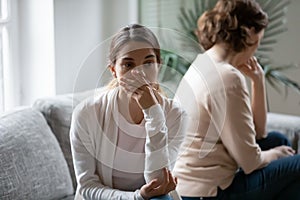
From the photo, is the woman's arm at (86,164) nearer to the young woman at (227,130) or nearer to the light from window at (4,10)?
the young woman at (227,130)

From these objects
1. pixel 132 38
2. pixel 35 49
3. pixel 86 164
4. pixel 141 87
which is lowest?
pixel 86 164

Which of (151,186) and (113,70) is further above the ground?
(113,70)

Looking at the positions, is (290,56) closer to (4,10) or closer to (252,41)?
(252,41)

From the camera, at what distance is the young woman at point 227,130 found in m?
2.12

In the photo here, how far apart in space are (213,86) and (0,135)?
2.43ft

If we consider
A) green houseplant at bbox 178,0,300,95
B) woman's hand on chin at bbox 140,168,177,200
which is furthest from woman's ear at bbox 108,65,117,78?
green houseplant at bbox 178,0,300,95

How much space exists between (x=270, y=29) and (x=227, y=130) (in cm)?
109

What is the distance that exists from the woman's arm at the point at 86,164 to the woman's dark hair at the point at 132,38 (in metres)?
0.20

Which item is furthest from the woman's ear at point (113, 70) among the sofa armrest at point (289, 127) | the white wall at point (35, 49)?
the sofa armrest at point (289, 127)

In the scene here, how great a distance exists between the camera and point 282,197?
7.49ft

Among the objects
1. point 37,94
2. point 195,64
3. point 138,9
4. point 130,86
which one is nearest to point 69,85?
point 37,94

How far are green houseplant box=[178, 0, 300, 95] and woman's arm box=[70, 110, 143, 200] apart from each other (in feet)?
4.43

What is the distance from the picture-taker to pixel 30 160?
2086 mm

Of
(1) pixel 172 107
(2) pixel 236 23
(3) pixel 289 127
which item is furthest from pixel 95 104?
(3) pixel 289 127
